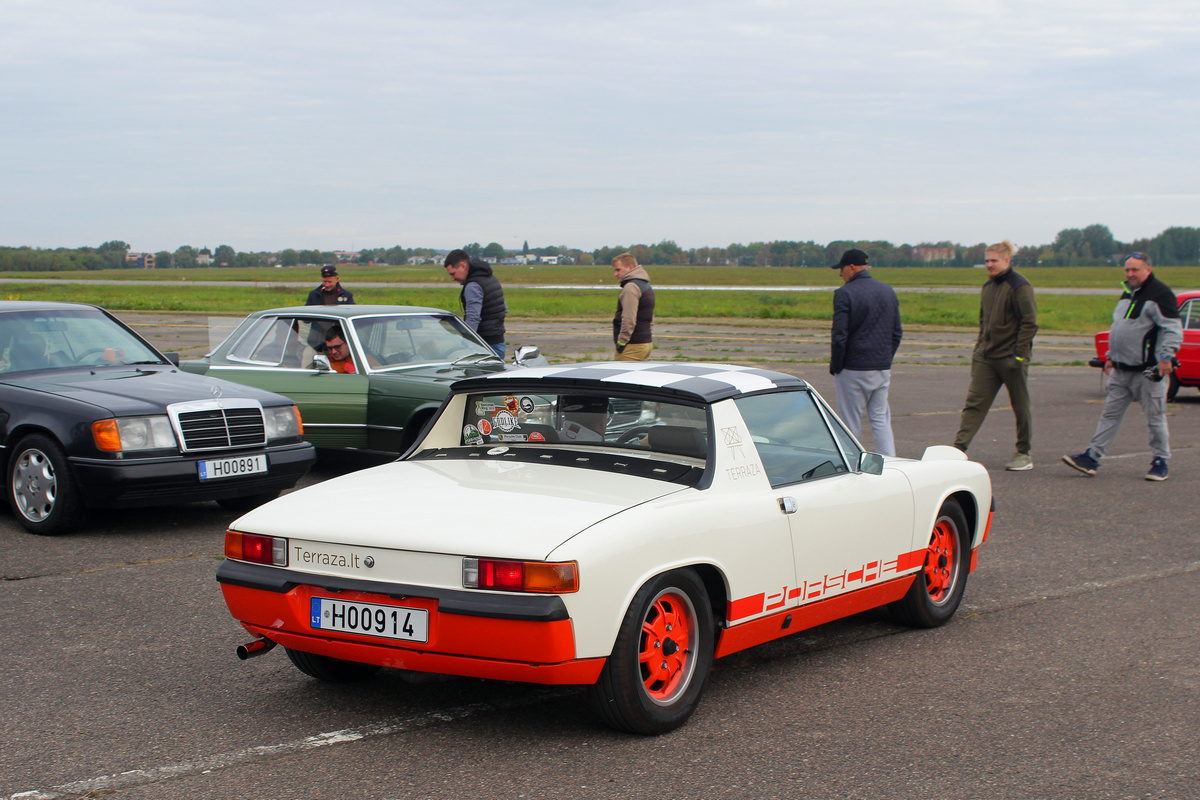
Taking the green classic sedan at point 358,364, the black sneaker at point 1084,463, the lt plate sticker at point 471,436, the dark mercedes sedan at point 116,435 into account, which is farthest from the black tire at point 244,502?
the black sneaker at point 1084,463

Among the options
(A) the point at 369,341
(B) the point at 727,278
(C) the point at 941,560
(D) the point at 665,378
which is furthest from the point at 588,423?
(B) the point at 727,278

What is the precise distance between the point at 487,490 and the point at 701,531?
0.76 meters

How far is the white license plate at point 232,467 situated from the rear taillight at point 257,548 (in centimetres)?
330

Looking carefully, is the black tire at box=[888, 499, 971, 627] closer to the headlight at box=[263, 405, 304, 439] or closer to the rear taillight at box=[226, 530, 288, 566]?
the rear taillight at box=[226, 530, 288, 566]

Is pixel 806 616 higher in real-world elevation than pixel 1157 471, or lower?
higher

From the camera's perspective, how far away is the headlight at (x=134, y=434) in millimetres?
6969

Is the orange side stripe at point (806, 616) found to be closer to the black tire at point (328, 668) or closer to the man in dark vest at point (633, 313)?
the black tire at point (328, 668)

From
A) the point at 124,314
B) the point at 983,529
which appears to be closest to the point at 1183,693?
the point at 983,529

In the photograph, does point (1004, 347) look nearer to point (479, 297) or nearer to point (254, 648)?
point (479, 297)

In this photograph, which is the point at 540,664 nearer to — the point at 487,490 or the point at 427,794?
the point at 427,794

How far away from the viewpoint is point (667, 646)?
12.6 ft

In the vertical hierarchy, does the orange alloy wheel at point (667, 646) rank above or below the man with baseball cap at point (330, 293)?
below

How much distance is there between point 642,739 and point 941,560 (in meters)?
2.24

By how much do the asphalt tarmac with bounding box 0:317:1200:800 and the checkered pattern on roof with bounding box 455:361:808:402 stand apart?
980 mm
